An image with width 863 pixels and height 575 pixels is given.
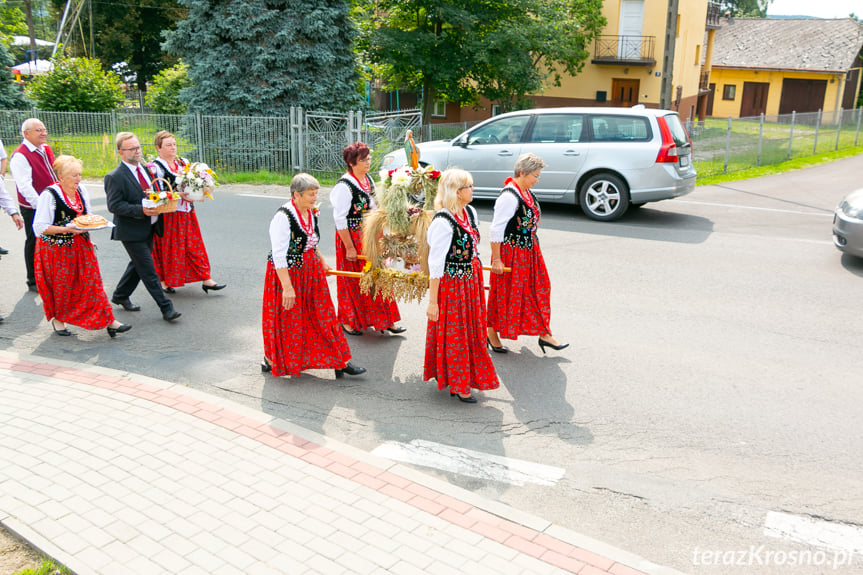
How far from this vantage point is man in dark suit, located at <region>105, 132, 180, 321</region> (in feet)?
24.8

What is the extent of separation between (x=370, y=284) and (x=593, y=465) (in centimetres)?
251

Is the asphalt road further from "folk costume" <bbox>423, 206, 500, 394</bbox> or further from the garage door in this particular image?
the garage door

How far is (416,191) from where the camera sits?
633 centimetres

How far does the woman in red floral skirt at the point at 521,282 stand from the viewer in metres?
6.70

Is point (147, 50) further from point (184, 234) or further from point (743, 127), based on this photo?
point (184, 234)

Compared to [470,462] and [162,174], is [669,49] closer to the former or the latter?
[162,174]

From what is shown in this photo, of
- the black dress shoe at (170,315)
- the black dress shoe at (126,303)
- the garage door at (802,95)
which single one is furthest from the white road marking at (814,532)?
the garage door at (802,95)

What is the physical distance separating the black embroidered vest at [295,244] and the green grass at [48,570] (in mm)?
2855

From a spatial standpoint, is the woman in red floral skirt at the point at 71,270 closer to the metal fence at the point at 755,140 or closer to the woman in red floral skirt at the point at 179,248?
the woman in red floral skirt at the point at 179,248

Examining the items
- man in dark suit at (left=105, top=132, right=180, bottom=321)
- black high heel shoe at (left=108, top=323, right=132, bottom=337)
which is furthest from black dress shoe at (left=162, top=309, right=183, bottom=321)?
black high heel shoe at (left=108, top=323, right=132, bottom=337)

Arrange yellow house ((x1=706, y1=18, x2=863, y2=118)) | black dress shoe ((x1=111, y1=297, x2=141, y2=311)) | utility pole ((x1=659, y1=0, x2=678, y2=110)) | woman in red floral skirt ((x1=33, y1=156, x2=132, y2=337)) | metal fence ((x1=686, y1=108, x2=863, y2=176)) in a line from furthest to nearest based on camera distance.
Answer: yellow house ((x1=706, y1=18, x2=863, y2=118)) < metal fence ((x1=686, y1=108, x2=863, y2=176)) < utility pole ((x1=659, y1=0, x2=678, y2=110)) < black dress shoe ((x1=111, y1=297, x2=141, y2=311)) < woman in red floral skirt ((x1=33, y1=156, x2=132, y2=337))

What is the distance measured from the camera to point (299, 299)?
20.2 ft

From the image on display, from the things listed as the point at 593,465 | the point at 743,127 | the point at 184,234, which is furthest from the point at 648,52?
the point at 593,465

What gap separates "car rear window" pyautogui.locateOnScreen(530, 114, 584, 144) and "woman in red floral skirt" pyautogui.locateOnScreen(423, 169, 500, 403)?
7987 mm
